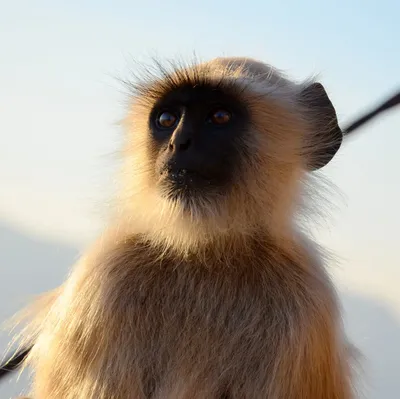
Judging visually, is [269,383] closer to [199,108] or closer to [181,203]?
[181,203]

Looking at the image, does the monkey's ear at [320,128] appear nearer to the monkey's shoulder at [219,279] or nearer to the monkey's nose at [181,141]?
the monkey's shoulder at [219,279]

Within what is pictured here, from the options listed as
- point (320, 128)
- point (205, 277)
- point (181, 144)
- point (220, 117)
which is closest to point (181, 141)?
point (181, 144)

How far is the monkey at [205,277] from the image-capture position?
3035 millimetres

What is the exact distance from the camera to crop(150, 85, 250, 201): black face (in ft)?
10.3

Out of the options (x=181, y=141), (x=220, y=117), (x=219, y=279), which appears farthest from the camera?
(x=220, y=117)

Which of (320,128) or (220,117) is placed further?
(320,128)

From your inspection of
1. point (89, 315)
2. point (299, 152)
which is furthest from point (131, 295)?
point (299, 152)

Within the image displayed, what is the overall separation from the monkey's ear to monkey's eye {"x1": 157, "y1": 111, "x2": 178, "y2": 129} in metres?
0.69

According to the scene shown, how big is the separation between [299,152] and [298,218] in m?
0.32

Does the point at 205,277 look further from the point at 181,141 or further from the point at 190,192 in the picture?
the point at 181,141

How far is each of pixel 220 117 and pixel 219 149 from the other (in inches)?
7.8

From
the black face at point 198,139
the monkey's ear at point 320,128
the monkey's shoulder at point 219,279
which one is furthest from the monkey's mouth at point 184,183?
the monkey's ear at point 320,128

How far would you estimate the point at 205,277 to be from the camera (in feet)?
10.6

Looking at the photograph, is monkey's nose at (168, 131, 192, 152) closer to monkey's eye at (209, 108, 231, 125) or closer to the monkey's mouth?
the monkey's mouth
